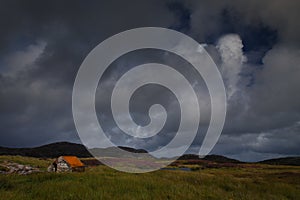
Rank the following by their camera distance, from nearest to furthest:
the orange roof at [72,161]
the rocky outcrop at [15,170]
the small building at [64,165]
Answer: the rocky outcrop at [15,170] < the small building at [64,165] < the orange roof at [72,161]

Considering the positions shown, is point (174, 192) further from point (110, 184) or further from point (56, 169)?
point (56, 169)

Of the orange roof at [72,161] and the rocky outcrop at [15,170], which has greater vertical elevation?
the orange roof at [72,161]

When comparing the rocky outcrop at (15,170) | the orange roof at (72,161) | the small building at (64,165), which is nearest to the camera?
the rocky outcrop at (15,170)

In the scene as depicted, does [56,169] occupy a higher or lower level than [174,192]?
higher

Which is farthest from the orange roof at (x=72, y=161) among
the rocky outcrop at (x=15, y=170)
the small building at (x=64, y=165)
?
the rocky outcrop at (x=15, y=170)

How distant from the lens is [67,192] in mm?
11430

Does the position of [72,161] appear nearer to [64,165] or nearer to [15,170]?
[64,165]

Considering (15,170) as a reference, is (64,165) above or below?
above

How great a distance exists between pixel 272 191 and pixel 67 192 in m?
10.4

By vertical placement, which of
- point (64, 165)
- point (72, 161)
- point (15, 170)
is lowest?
point (15, 170)

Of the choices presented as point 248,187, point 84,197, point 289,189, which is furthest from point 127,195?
point 289,189

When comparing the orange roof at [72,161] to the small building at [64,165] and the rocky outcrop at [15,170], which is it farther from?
the rocky outcrop at [15,170]

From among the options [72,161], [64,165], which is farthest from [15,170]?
[72,161]

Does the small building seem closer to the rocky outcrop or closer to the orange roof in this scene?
the orange roof
